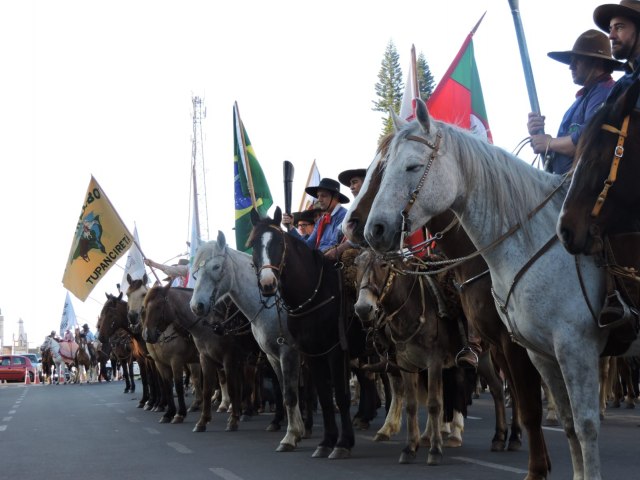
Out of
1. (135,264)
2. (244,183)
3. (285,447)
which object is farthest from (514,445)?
(135,264)

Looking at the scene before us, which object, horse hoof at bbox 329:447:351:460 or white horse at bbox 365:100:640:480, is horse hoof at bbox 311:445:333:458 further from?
Result: white horse at bbox 365:100:640:480

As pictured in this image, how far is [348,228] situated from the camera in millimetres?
6855

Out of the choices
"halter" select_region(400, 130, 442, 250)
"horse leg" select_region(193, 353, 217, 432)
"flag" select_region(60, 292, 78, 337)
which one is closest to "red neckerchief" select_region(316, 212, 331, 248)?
"horse leg" select_region(193, 353, 217, 432)

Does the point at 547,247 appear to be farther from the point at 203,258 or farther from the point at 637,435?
the point at 203,258

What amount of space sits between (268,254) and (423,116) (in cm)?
502

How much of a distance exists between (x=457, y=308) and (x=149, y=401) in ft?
45.3

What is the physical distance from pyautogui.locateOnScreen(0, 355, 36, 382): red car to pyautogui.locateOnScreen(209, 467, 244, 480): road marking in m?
61.2

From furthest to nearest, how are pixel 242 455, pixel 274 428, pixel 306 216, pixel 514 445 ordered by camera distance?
pixel 274 428, pixel 306 216, pixel 242 455, pixel 514 445

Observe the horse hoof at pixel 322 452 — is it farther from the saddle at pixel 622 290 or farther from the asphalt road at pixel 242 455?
the saddle at pixel 622 290

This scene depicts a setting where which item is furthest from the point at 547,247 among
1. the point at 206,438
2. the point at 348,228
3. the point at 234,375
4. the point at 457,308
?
the point at 234,375

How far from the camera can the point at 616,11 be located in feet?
21.1

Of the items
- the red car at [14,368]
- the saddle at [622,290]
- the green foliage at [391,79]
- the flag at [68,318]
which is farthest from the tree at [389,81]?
the saddle at [622,290]

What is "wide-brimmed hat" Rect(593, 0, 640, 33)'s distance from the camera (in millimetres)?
6355

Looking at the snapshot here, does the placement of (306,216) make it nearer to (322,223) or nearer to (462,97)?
(322,223)
